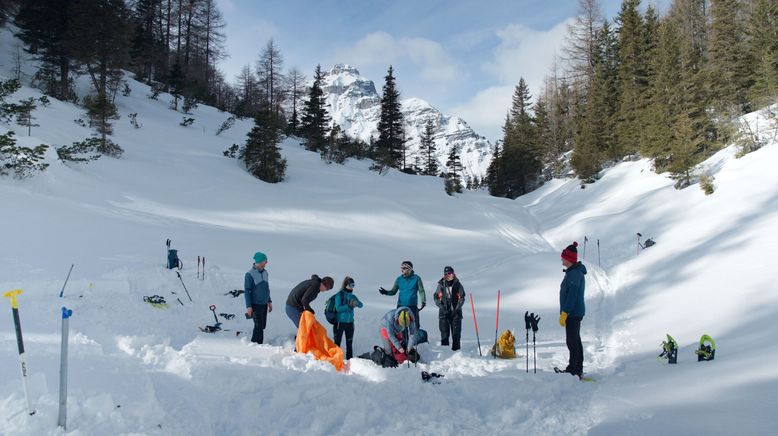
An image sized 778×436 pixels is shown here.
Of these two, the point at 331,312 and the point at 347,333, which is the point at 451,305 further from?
the point at 331,312

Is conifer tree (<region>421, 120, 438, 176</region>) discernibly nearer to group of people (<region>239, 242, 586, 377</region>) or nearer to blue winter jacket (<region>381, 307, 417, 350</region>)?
group of people (<region>239, 242, 586, 377</region>)

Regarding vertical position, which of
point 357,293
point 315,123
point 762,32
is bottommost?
point 357,293

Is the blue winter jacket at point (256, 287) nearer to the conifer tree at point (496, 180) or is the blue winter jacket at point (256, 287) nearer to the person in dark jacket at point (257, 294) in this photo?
the person in dark jacket at point (257, 294)

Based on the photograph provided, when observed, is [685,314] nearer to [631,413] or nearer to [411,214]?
[631,413]

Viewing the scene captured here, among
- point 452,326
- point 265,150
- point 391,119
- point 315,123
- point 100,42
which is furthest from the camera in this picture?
point 391,119

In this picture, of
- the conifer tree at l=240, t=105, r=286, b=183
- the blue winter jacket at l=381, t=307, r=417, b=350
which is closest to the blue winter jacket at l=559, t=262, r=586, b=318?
the blue winter jacket at l=381, t=307, r=417, b=350

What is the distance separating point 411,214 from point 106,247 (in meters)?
12.6

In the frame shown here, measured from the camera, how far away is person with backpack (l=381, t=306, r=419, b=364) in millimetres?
6523

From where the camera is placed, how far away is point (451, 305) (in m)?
7.52

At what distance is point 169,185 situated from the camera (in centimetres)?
1658

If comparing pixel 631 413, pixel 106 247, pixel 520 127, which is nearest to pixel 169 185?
pixel 106 247

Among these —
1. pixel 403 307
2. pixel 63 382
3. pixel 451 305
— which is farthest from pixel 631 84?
pixel 63 382

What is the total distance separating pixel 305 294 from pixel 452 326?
2.75m

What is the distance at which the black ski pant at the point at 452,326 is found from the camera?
7425 millimetres
